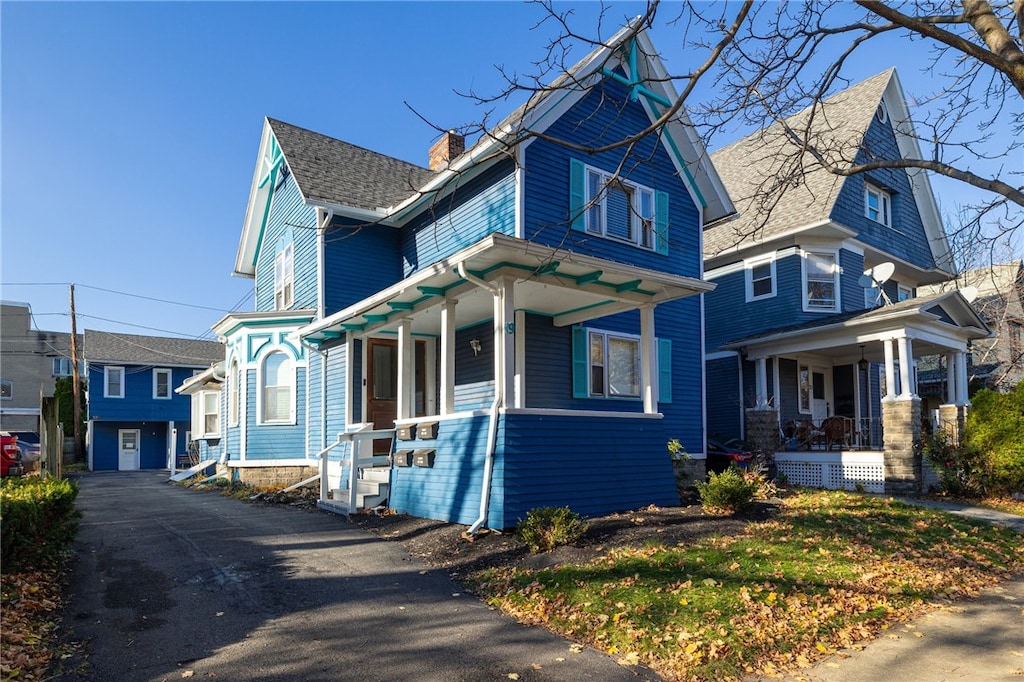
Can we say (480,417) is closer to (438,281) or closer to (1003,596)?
(438,281)

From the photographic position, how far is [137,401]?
3662 centimetres

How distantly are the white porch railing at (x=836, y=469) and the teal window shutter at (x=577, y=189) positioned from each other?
8221 mm

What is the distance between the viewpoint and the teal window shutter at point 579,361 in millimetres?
13164

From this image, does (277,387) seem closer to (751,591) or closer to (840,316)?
(751,591)

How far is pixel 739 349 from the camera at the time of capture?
18344 mm

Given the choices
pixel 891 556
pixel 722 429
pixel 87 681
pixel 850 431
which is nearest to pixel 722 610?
pixel 891 556

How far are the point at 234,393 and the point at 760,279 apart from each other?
14635 mm

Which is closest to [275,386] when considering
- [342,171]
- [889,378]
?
[342,171]

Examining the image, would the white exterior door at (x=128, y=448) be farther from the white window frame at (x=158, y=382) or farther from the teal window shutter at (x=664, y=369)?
the teal window shutter at (x=664, y=369)

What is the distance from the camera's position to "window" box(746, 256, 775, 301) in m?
19.0

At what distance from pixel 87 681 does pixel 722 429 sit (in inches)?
675

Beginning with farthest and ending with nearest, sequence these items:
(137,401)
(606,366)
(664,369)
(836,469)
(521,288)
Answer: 1. (137,401)
2. (836,469)
3. (664,369)
4. (606,366)
5. (521,288)

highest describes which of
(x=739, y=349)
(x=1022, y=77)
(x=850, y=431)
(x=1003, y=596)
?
(x=1022, y=77)

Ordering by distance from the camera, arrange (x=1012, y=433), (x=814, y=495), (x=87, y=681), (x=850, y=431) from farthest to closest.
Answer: (x=850, y=431) < (x=1012, y=433) < (x=814, y=495) < (x=87, y=681)
